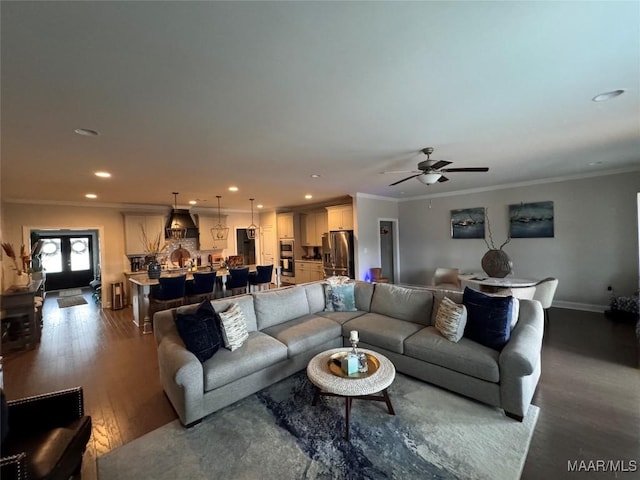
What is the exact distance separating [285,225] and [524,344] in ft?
24.1

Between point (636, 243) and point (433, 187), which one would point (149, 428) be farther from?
point (636, 243)

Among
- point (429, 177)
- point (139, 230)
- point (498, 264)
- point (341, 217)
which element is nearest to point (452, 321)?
point (429, 177)

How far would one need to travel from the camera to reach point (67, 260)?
393 inches

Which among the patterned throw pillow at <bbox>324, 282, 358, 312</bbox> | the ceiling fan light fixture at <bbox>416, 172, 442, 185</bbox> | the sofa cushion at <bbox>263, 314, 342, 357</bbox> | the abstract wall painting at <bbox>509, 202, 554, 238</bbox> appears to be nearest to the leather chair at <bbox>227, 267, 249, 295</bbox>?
the patterned throw pillow at <bbox>324, 282, 358, 312</bbox>

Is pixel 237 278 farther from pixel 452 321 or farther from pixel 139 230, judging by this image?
pixel 452 321

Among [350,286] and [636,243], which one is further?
[636,243]

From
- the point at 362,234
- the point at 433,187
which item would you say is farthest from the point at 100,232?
the point at 433,187

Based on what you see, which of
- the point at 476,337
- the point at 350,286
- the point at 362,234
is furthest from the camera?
the point at 362,234

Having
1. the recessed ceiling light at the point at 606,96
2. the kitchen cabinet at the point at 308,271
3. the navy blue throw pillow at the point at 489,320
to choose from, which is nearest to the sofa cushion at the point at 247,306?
the navy blue throw pillow at the point at 489,320

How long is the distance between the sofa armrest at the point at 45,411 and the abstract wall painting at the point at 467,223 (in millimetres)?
7270

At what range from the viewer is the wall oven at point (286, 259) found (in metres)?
8.96

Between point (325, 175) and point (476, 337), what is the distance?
3204 mm

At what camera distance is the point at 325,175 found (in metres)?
4.66

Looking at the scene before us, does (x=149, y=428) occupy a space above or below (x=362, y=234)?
below
